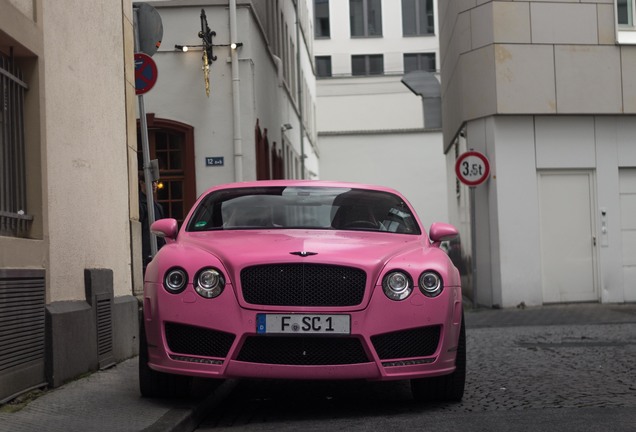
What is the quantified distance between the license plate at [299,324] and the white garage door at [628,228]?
40.9 feet

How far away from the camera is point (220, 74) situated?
72.2 feet

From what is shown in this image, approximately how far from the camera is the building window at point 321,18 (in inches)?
2312

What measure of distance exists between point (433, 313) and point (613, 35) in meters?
12.6

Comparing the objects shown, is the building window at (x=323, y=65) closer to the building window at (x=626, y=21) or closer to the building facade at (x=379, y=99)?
the building facade at (x=379, y=99)

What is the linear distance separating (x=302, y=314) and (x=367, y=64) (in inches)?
2090

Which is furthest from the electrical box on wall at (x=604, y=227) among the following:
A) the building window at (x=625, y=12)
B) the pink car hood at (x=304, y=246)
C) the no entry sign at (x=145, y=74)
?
the pink car hood at (x=304, y=246)

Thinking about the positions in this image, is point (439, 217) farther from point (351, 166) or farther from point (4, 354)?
point (4, 354)

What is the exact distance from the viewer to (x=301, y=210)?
321 inches

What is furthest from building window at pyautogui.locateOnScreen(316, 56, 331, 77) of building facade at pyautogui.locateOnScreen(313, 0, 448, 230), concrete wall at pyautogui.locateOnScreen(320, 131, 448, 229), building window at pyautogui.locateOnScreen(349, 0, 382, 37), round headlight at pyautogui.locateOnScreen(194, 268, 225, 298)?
round headlight at pyautogui.locateOnScreen(194, 268, 225, 298)

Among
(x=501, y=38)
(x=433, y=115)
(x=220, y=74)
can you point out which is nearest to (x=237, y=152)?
(x=220, y=74)

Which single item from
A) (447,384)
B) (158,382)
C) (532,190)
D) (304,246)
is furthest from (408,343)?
(532,190)

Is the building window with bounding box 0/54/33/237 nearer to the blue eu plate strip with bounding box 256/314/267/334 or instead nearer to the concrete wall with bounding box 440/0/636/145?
the blue eu plate strip with bounding box 256/314/267/334

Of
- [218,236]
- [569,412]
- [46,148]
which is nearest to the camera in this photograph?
[569,412]

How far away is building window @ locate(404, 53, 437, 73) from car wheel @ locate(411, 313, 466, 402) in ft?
171
